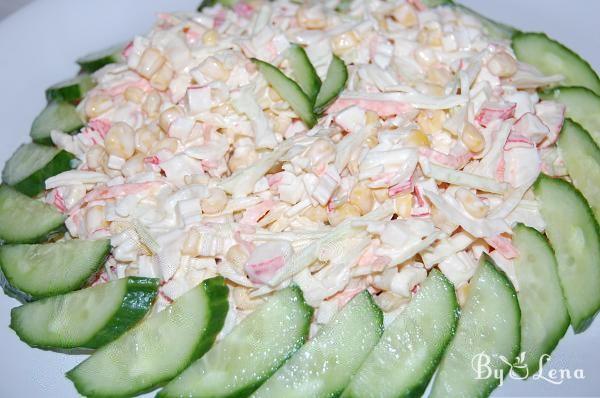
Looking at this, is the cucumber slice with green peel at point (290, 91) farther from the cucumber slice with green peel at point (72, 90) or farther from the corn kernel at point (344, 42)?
the cucumber slice with green peel at point (72, 90)

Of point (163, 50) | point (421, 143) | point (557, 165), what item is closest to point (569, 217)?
point (557, 165)

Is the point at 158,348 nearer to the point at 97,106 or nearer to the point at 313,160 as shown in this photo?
the point at 313,160

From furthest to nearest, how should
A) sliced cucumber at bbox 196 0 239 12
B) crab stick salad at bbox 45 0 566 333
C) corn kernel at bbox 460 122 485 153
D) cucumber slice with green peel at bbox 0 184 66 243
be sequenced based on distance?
sliced cucumber at bbox 196 0 239 12, cucumber slice with green peel at bbox 0 184 66 243, corn kernel at bbox 460 122 485 153, crab stick salad at bbox 45 0 566 333

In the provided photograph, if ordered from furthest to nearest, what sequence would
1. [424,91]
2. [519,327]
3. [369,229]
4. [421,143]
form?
[424,91], [421,143], [369,229], [519,327]

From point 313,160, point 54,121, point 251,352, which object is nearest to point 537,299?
point 313,160

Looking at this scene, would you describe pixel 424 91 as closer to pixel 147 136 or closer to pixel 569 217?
pixel 569 217

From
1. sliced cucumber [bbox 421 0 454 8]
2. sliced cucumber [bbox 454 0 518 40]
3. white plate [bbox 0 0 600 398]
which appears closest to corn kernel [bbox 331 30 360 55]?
sliced cucumber [bbox 421 0 454 8]

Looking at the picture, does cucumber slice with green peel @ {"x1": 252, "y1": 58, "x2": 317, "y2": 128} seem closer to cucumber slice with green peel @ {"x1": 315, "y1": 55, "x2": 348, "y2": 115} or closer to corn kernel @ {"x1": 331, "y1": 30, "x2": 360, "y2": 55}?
cucumber slice with green peel @ {"x1": 315, "y1": 55, "x2": 348, "y2": 115}

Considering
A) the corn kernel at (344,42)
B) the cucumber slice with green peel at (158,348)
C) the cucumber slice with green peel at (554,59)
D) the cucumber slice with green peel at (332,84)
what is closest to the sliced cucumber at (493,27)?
the cucumber slice with green peel at (554,59)
